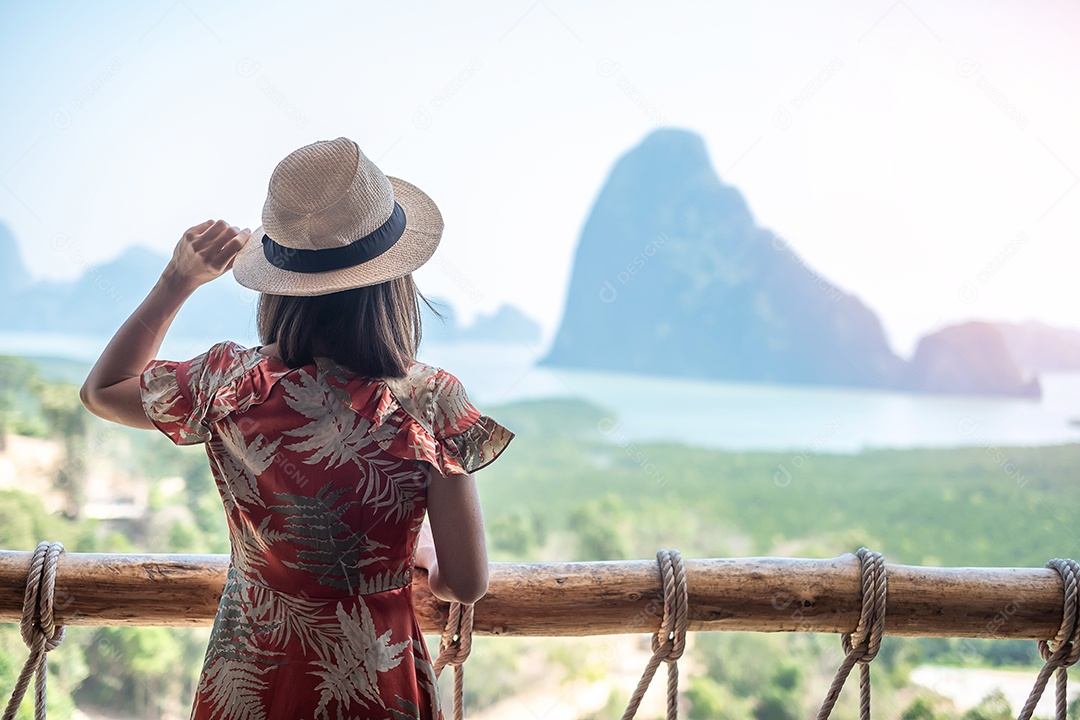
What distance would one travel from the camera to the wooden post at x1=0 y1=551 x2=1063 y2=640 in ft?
3.10

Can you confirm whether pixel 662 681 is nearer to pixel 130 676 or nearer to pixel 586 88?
pixel 130 676

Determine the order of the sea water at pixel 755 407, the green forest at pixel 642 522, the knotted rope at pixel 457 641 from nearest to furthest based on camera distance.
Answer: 1. the knotted rope at pixel 457 641
2. the green forest at pixel 642 522
3. the sea water at pixel 755 407

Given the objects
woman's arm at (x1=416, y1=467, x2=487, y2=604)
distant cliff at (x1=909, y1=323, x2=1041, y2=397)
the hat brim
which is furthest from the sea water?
woman's arm at (x1=416, y1=467, x2=487, y2=604)

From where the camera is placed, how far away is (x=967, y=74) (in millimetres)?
9375

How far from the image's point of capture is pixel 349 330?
0.73m

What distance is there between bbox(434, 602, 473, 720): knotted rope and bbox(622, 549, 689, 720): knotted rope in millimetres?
209

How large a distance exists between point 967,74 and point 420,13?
7519mm

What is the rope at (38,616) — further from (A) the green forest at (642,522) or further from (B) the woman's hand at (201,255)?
(A) the green forest at (642,522)

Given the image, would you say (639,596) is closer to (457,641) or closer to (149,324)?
(457,641)

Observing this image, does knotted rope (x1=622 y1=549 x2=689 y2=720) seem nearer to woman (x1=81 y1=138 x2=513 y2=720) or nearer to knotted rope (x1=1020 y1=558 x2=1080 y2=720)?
woman (x1=81 y1=138 x2=513 y2=720)

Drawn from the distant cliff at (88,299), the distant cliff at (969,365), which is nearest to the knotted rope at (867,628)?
the distant cliff at (88,299)

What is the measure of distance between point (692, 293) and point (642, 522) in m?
5.04

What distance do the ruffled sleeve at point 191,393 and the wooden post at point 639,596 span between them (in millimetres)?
277

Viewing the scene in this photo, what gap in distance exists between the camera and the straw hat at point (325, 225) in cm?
73
